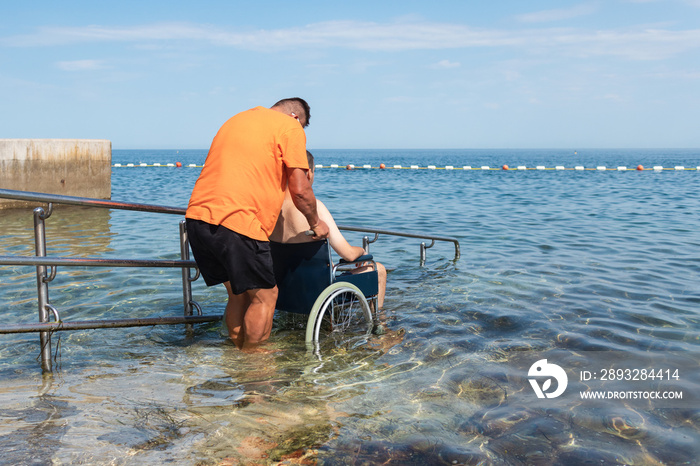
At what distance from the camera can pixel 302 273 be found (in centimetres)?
376

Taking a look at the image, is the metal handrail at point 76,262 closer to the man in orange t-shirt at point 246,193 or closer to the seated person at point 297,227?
the man in orange t-shirt at point 246,193

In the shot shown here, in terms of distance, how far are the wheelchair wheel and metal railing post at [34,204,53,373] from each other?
5.16 ft

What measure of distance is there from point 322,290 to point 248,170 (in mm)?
1081

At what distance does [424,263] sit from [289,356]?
4.28m

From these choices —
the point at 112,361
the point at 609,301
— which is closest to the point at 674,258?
the point at 609,301

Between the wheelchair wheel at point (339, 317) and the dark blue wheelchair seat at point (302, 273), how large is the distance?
112 millimetres

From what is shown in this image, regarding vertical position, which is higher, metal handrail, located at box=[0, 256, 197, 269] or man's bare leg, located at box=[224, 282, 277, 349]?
metal handrail, located at box=[0, 256, 197, 269]

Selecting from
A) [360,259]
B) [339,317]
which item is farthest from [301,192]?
[339,317]

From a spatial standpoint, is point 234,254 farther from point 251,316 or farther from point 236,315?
point 236,315

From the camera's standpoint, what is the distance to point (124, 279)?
6.34 metres

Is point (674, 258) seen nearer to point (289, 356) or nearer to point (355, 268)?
point (355, 268)

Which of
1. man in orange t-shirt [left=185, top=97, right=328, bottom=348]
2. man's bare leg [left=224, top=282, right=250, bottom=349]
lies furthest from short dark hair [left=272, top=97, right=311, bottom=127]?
man's bare leg [left=224, top=282, right=250, bottom=349]

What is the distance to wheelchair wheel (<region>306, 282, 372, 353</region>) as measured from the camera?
359 centimetres

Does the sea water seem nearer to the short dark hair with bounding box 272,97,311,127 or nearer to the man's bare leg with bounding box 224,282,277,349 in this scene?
the man's bare leg with bounding box 224,282,277,349
